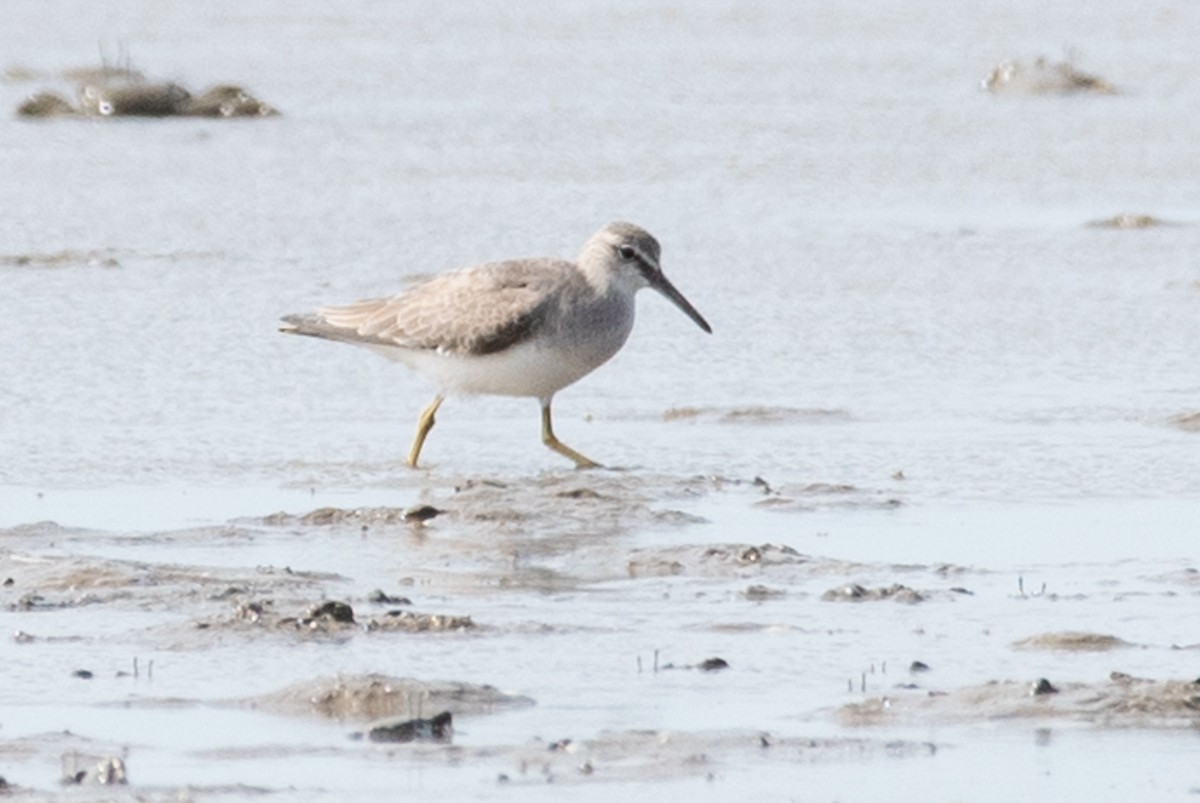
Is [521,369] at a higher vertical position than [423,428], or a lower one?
higher

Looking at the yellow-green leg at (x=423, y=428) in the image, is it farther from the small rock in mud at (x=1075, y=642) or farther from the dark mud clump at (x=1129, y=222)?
the dark mud clump at (x=1129, y=222)

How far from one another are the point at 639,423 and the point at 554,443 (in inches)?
22.3

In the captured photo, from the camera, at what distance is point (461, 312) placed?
376 inches

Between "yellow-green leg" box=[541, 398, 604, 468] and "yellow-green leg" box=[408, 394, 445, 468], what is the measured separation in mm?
384

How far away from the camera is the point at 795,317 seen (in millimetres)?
10898

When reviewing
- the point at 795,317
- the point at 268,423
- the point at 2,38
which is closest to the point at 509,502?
the point at 268,423

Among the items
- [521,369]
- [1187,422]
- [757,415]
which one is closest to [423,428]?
[521,369]

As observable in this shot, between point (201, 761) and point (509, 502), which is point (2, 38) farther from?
point (201, 761)

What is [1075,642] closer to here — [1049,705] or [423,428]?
[1049,705]

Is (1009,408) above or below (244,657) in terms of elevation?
above

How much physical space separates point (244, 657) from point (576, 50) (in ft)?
42.4

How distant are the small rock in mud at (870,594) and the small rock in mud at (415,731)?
5.12 ft

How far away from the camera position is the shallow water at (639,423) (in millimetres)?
5477

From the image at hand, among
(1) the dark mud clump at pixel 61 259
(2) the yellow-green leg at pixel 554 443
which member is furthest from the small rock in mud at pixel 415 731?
(1) the dark mud clump at pixel 61 259
